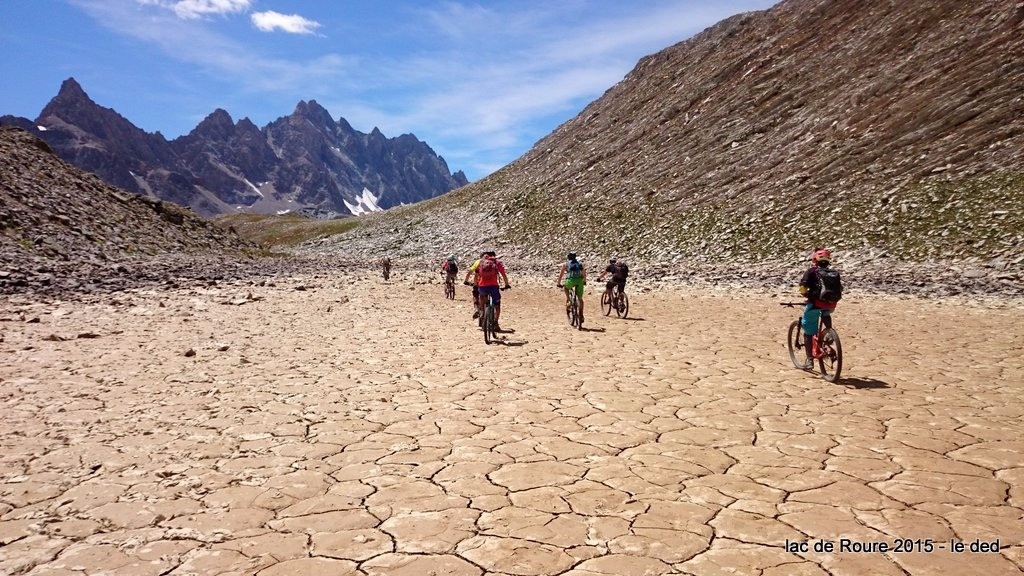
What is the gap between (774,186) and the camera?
46.0 m

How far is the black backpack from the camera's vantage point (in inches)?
393

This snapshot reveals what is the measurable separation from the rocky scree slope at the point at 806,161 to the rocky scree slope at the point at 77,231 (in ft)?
99.0

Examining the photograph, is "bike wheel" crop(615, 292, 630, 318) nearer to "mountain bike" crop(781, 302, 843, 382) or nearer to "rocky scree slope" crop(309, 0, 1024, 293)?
"mountain bike" crop(781, 302, 843, 382)

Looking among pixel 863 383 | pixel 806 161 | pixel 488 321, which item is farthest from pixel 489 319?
pixel 806 161

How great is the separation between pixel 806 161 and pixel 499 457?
47833 mm

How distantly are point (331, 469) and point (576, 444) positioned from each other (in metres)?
2.85

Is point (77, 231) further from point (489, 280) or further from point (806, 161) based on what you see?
point (806, 161)

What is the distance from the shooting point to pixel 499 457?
21.4 ft

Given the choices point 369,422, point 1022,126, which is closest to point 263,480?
point 369,422

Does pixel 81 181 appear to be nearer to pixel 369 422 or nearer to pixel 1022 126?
pixel 369 422

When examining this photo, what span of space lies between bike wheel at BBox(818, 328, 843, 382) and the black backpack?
1.92 ft

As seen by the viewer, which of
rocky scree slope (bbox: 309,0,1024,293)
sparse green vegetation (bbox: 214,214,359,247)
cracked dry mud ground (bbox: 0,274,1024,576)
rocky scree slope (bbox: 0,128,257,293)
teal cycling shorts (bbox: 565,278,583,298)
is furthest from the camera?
sparse green vegetation (bbox: 214,214,359,247)

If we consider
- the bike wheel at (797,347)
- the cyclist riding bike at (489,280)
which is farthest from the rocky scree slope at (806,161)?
the cyclist riding bike at (489,280)

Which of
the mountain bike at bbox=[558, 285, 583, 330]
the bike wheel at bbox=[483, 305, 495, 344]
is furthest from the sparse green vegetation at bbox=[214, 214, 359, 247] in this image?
the bike wheel at bbox=[483, 305, 495, 344]
